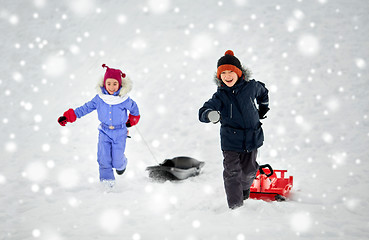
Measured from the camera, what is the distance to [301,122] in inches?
278

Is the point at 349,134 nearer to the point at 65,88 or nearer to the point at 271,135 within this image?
the point at 271,135

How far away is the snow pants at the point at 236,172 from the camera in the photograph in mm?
3812

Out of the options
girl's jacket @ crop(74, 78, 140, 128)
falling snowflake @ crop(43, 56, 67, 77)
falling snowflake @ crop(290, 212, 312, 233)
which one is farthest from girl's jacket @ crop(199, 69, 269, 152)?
falling snowflake @ crop(43, 56, 67, 77)

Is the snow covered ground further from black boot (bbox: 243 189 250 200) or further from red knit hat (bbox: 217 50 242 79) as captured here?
red knit hat (bbox: 217 50 242 79)

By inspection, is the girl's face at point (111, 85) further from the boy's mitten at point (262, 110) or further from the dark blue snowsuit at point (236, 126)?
the boy's mitten at point (262, 110)

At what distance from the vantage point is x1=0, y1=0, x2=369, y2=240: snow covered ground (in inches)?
142

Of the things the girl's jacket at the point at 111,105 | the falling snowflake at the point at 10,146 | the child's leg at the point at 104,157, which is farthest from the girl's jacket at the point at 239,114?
the falling snowflake at the point at 10,146

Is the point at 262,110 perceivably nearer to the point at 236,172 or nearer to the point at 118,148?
the point at 236,172

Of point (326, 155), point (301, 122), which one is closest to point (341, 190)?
point (326, 155)

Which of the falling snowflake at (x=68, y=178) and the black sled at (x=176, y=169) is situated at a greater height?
the black sled at (x=176, y=169)

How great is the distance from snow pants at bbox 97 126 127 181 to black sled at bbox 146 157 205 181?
605 millimetres

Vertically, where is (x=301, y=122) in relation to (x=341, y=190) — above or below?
above

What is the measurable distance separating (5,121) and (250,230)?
6.13 metres

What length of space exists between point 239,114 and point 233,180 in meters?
0.71
